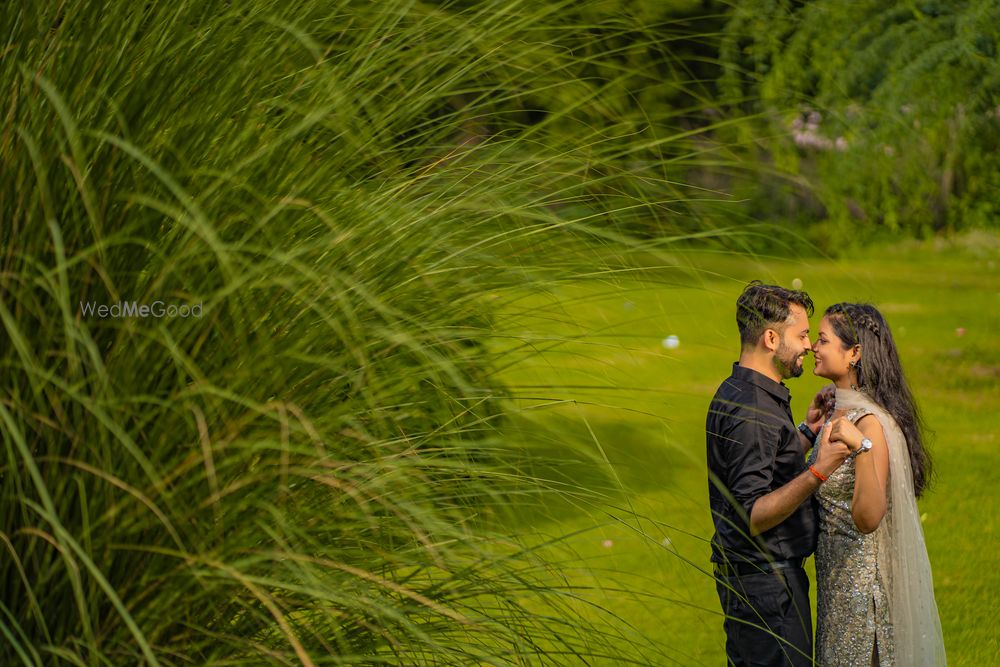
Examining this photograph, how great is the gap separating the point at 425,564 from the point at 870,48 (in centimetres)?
516

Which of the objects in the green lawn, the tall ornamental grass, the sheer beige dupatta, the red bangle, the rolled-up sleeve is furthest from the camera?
the sheer beige dupatta

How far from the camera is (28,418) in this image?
2215 mm

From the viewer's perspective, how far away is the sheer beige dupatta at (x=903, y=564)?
3.83 m

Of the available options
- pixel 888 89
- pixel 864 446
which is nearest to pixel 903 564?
pixel 864 446

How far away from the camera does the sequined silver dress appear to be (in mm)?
3855

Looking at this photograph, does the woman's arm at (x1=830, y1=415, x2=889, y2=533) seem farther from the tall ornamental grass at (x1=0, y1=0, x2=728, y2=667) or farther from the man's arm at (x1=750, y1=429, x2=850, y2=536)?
the tall ornamental grass at (x1=0, y1=0, x2=728, y2=667)

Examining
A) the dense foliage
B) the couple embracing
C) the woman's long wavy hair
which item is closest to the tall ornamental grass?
the couple embracing

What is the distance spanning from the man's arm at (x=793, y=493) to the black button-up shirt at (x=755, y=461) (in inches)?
1.6

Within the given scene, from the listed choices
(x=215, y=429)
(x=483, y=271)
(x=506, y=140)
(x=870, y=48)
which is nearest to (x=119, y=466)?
(x=215, y=429)

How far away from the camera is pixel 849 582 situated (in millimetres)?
3893

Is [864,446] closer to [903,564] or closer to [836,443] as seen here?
[836,443]

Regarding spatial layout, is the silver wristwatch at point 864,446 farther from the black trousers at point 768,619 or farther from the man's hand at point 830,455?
the black trousers at point 768,619

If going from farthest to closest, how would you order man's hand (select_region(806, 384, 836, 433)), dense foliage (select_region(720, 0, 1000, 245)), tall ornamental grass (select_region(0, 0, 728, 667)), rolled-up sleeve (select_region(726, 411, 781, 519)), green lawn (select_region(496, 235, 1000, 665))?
dense foliage (select_region(720, 0, 1000, 245))
man's hand (select_region(806, 384, 836, 433))
rolled-up sleeve (select_region(726, 411, 781, 519))
green lawn (select_region(496, 235, 1000, 665))
tall ornamental grass (select_region(0, 0, 728, 667))

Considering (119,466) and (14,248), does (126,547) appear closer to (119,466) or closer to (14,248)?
(119,466)
